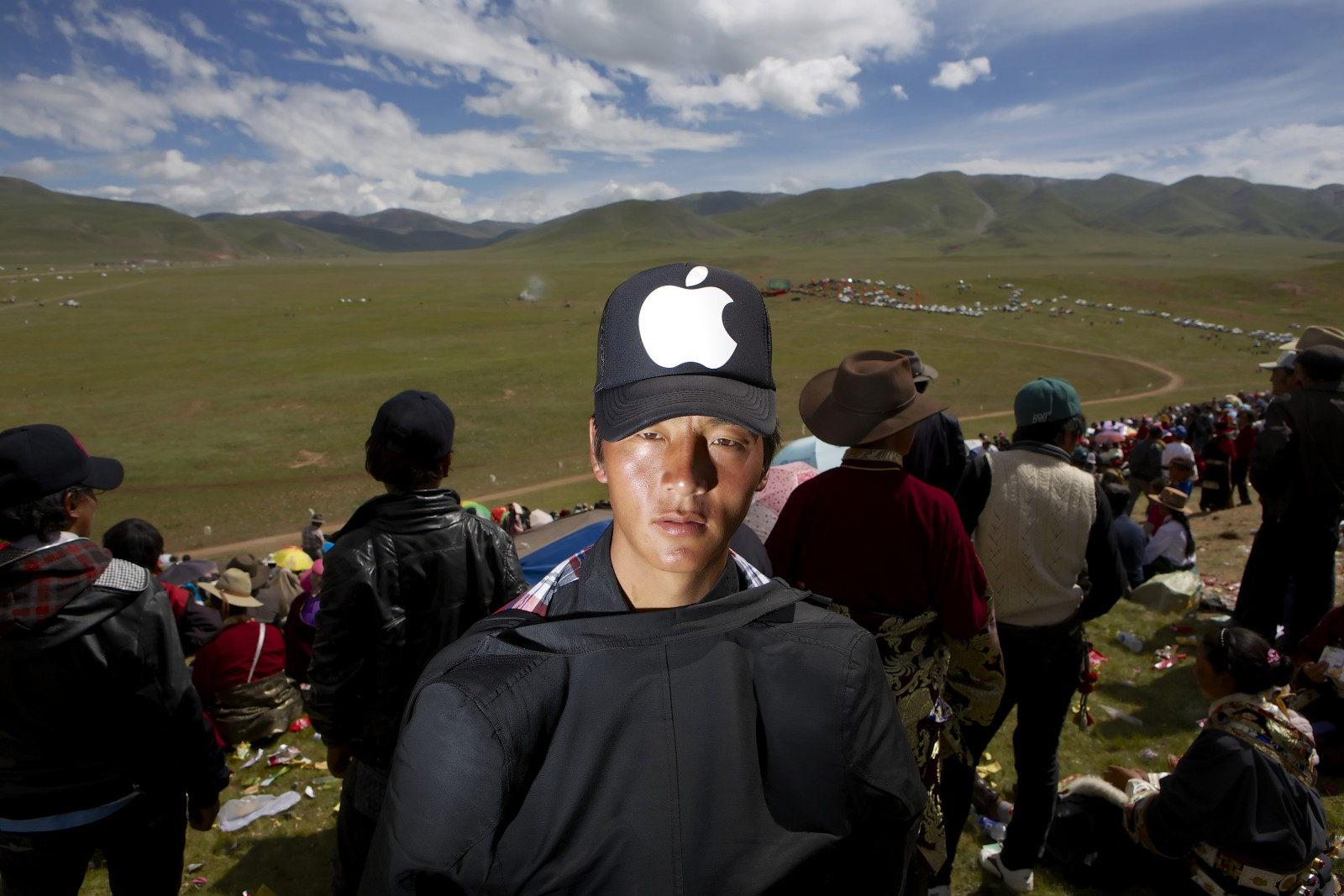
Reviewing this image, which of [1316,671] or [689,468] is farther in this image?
[1316,671]

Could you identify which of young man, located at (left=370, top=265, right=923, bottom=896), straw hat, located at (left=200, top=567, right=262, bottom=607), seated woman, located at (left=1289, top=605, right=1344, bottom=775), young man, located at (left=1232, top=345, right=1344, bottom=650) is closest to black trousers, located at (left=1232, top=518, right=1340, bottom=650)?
young man, located at (left=1232, top=345, right=1344, bottom=650)

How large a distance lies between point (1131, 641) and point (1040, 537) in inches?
167

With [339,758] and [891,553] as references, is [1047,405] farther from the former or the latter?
[339,758]

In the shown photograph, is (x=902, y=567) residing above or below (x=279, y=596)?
above

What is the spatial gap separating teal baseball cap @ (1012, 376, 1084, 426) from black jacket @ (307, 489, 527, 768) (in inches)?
114

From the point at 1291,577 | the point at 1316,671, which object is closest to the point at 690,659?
the point at 1316,671

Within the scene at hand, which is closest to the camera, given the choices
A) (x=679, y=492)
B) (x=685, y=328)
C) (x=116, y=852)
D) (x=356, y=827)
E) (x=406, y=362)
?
(x=679, y=492)

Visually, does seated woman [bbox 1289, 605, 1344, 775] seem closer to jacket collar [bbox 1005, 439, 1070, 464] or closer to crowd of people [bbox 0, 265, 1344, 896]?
crowd of people [bbox 0, 265, 1344, 896]

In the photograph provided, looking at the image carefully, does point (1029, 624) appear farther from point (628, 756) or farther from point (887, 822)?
point (628, 756)

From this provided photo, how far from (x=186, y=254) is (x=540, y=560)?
22144cm

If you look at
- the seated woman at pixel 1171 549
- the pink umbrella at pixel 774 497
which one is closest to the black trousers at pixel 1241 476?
the seated woman at pixel 1171 549

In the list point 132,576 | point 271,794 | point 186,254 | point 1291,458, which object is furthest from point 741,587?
point 186,254

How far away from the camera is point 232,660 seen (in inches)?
212

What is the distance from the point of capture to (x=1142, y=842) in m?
3.57
